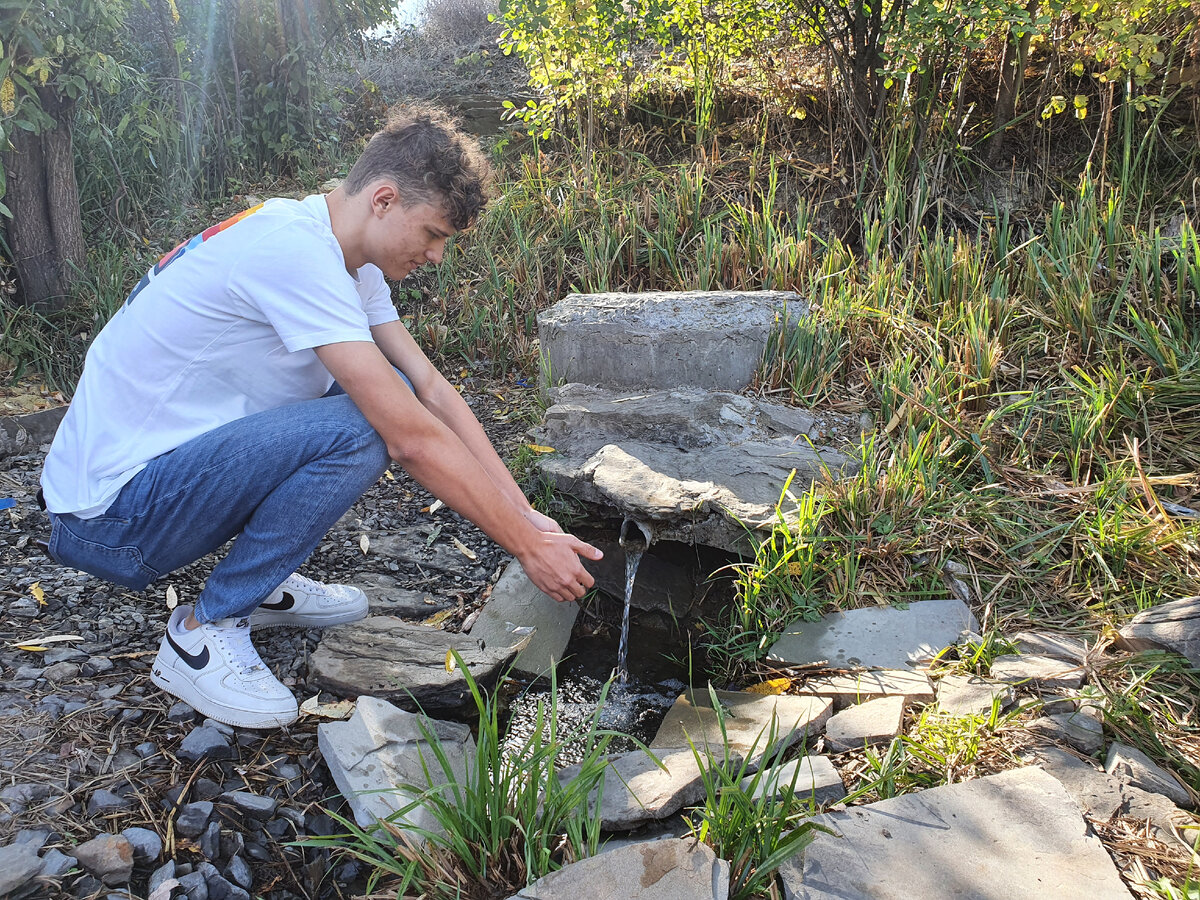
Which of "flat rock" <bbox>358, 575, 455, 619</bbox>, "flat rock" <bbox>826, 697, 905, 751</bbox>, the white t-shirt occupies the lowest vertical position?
"flat rock" <bbox>358, 575, 455, 619</bbox>

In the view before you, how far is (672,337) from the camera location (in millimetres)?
3471

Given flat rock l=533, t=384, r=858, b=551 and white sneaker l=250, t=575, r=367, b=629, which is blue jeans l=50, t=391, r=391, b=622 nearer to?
white sneaker l=250, t=575, r=367, b=629

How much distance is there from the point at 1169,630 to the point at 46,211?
489 cm

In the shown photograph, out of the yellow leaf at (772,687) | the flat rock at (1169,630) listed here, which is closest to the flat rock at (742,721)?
the yellow leaf at (772,687)

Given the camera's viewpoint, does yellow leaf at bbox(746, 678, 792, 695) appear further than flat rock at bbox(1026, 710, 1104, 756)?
Yes

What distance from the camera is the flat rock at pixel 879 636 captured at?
228 centimetres

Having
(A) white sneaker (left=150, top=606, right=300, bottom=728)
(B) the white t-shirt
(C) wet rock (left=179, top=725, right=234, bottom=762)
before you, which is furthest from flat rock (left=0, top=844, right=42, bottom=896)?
(B) the white t-shirt

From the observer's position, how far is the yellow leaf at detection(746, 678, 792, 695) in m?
2.32

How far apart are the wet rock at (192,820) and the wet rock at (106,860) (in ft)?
0.39

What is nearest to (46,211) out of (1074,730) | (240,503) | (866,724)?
(240,503)

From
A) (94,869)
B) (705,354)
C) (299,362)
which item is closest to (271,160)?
(705,354)

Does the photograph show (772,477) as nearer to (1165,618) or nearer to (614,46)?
(1165,618)

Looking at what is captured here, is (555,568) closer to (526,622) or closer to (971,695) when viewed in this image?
(526,622)

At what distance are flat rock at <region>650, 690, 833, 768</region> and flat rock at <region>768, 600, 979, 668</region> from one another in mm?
194
